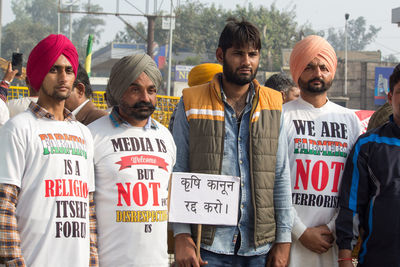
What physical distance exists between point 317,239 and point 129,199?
1302mm

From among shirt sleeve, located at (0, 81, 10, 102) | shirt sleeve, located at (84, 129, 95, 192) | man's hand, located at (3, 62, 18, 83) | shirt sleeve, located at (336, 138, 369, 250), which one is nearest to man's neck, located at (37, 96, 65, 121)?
shirt sleeve, located at (84, 129, 95, 192)

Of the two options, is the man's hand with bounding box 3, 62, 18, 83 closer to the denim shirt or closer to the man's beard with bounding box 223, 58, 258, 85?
the denim shirt

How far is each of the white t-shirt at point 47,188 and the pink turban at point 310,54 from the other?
175cm

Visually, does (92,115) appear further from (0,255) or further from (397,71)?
(397,71)

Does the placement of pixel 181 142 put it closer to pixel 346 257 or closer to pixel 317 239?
pixel 317 239

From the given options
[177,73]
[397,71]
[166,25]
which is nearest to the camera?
[397,71]

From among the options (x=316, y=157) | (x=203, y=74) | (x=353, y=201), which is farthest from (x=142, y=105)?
(x=353, y=201)

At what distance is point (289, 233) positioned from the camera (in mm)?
3771

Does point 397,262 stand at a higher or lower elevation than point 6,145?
lower

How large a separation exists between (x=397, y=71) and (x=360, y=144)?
52 centimetres

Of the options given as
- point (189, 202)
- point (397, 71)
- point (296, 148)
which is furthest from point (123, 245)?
point (397, 71)

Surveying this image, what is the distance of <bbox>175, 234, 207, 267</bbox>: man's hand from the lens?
358 centimetres

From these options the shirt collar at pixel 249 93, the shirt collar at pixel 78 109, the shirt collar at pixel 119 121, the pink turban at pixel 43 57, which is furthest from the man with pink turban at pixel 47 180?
the shirt collar at pixel 78 109

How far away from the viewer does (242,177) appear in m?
3.72
